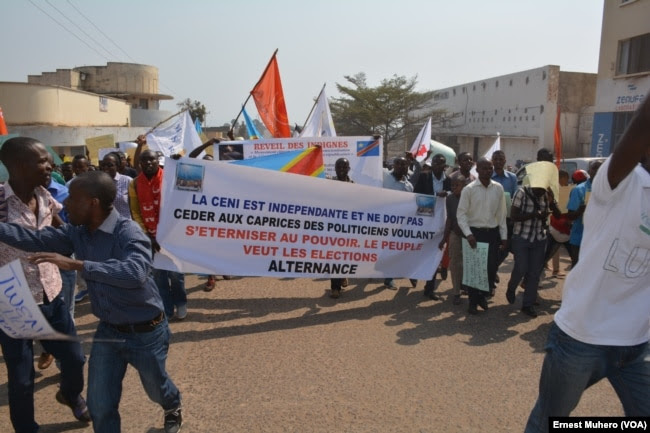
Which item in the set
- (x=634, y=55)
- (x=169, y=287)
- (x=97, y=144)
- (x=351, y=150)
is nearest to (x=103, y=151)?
(x=97, y=144)

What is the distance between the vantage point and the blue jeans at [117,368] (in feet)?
8.71

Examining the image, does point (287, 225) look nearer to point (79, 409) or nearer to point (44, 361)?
point (44, 361)

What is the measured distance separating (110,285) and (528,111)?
114ft

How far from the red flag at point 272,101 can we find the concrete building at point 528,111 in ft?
81.4

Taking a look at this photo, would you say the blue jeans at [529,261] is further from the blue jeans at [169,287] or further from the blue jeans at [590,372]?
the blue jeans at [169,287]

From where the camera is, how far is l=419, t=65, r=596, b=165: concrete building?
102 feet

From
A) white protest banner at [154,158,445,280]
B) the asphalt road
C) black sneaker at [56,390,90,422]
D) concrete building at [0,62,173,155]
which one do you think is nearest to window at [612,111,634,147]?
the asphalt road

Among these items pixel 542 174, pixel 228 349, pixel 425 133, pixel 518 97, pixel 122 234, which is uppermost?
pixel 518 97

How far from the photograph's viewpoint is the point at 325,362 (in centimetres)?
435

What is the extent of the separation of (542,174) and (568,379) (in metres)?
3.77

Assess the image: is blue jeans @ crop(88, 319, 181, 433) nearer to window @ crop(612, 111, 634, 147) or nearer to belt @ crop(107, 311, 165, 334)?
belt @ crop(107, 311, 165, 334)

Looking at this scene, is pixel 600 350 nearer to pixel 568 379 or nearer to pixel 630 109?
pixel 568 379

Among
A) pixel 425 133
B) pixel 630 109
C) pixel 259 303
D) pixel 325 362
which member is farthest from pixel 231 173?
pixel 630 109

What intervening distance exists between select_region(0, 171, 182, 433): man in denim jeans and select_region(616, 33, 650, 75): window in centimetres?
2284
